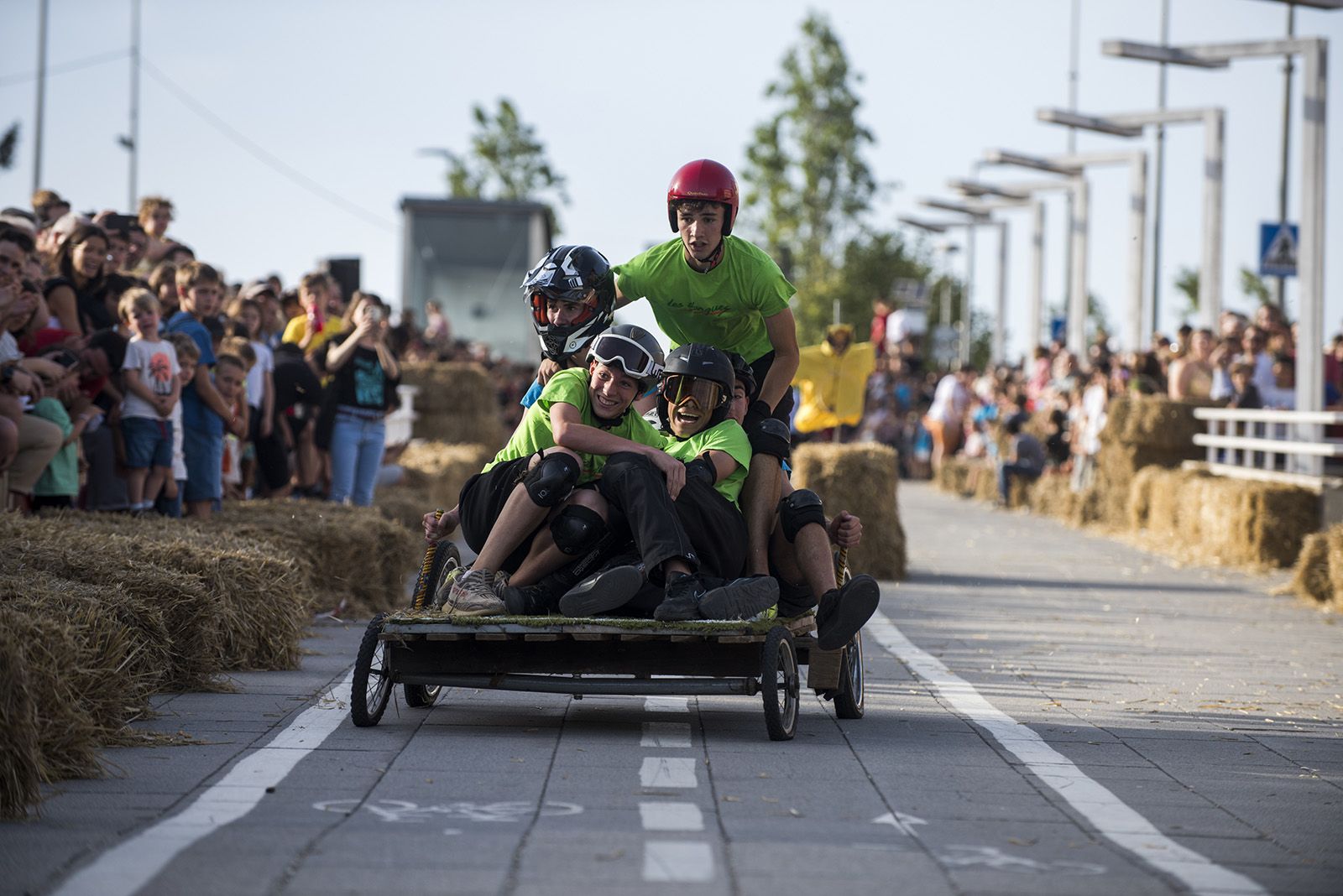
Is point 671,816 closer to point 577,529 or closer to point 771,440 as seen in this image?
point 577,529

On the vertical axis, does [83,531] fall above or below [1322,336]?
below

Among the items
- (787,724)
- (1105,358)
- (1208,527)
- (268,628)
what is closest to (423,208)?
(1105,358)

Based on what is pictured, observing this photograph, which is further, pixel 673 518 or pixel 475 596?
pixel 673 518

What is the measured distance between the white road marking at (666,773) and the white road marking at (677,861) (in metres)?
1.02

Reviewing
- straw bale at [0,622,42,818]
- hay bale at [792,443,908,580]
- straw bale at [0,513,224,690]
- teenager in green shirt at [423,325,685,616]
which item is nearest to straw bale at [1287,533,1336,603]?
hay bale at [792,443,908,580]

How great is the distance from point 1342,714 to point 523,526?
4099 mm

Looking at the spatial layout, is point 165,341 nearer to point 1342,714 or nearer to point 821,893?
point 1342,714

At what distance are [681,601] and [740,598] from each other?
0.27 metres

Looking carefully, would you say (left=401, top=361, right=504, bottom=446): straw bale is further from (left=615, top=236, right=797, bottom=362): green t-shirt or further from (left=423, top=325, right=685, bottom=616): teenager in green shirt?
(left=423, top=325, right=685, bottom=616): teenager in green shirt

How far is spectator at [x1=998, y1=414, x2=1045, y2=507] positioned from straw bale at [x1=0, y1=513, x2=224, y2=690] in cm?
2356

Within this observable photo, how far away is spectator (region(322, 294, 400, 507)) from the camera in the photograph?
53.8ft

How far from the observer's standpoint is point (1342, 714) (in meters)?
9.43

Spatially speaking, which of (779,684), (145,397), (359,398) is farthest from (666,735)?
(359,398)

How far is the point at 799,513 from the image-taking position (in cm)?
877
